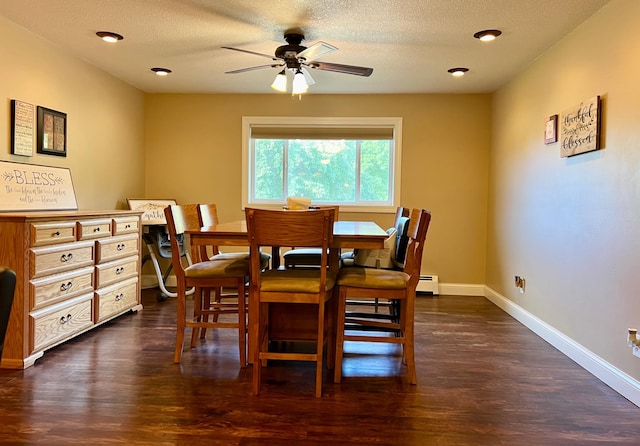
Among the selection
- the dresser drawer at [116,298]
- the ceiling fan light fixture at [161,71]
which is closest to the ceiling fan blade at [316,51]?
the ceiling fan light fixture at [161,71]

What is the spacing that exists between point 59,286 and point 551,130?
3609mm

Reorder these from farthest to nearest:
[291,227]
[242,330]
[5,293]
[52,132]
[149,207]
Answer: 1. [149,207]
2. [52,132]
3. [242,330]
4. [291,227]
5. [5,293]

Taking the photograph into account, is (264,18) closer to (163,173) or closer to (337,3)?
(337,3)

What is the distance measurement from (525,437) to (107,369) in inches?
87.7

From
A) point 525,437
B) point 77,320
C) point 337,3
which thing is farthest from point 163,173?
Result: point 525,437

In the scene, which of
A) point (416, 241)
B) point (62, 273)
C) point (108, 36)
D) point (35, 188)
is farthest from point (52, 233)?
point (416, 241)

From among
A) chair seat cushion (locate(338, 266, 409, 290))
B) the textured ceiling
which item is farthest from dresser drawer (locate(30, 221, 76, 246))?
chair seat cushion (locate(338, 266, 409, 290))

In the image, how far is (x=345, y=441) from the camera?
5.87 feet

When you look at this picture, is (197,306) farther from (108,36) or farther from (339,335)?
(108,36)

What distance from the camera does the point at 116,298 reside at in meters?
3.42

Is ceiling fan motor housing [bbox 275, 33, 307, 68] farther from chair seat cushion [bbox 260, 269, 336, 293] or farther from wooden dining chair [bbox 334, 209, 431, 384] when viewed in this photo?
chair seat cushion [bbox 260, 269, 336, 293]

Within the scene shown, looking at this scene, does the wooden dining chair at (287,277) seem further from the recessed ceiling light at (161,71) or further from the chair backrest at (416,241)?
the recessed ceiling light at (161,71)

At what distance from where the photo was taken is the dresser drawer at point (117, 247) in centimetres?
319

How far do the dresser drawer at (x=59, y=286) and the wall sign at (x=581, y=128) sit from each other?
346 centimetres
